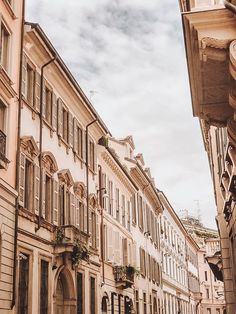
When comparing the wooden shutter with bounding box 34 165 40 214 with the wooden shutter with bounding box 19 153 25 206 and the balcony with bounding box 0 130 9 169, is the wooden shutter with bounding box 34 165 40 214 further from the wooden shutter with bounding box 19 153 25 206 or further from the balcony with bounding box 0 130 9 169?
the balcony with bounding box 0 130 9 169

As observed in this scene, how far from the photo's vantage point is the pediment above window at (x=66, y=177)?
24.4 metres

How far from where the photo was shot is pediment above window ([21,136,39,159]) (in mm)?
20263

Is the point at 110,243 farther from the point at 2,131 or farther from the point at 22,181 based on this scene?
the point at 2,131

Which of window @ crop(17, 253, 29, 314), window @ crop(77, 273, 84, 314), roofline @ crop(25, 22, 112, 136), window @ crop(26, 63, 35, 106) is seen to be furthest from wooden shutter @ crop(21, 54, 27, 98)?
window @ crop(77, 273, 84, 314)

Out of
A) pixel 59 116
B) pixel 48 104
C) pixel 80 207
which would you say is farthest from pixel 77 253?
pixel 48 104

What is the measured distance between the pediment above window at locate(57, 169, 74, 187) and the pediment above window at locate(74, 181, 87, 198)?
67 cm

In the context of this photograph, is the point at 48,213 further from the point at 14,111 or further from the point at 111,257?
the point at 111,257

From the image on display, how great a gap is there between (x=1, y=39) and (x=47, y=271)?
896cm

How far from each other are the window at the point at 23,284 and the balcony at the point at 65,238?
2.88 meters

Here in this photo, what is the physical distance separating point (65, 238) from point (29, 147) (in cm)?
454

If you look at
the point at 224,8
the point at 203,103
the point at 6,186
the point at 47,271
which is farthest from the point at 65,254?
the point at 224,8

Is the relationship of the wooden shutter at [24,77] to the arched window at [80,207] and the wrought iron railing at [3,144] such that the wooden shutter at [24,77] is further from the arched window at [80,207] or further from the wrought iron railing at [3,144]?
the arched window at [80,207]

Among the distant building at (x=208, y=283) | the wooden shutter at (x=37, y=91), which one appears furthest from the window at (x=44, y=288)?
the distant building at (x=208, y=283)

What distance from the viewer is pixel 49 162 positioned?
75.6 feet
